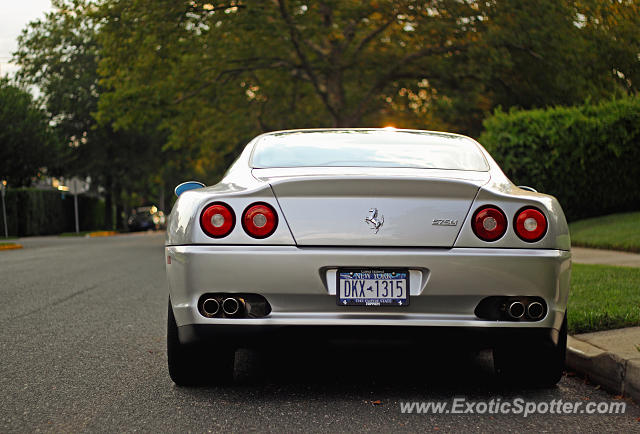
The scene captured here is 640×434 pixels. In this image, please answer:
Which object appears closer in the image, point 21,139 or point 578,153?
point 578,153

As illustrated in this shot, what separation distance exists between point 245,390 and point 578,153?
49.6 feet

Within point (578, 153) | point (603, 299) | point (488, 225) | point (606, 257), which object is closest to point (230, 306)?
point (488, 225)

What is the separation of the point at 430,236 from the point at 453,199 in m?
0.25

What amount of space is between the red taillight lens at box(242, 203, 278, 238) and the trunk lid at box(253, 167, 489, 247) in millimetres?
72

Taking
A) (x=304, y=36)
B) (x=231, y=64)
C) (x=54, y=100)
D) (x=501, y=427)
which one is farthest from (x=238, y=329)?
(x=54, y=100)

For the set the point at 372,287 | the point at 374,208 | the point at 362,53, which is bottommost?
the point at 372,287

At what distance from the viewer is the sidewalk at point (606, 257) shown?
10.9m

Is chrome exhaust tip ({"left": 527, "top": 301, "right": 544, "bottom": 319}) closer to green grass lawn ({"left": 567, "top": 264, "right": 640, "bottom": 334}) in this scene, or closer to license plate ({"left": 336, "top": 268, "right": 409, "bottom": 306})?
license plate ({"left": 336, "top": 268, "right": 409, "bottom": 306})

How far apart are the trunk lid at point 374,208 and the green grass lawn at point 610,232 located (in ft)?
32.2

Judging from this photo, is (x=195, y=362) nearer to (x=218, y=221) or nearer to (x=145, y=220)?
(x=218, y=221)

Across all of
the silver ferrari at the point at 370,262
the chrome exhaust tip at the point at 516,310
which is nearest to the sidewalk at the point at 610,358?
the silver ferrari at the point at 370,262

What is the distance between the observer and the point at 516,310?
409 cm

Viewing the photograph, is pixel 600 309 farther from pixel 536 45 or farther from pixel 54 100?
pixel 54 100

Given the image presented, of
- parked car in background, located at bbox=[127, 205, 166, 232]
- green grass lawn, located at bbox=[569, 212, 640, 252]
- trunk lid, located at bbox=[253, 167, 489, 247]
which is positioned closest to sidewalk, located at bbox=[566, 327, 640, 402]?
trunk lid, located at bbox=[253, 167, 489, 247]
